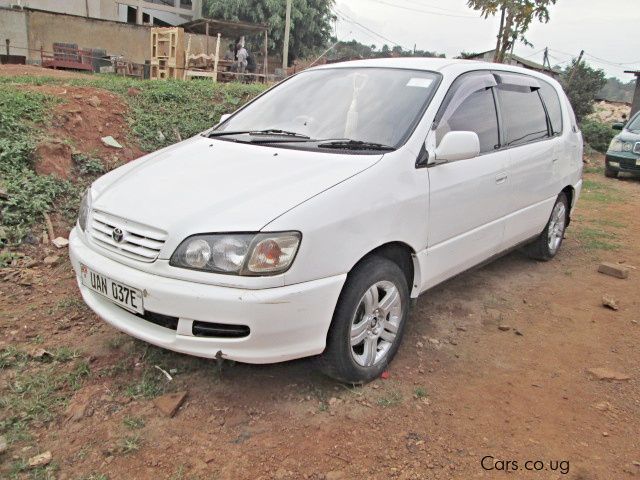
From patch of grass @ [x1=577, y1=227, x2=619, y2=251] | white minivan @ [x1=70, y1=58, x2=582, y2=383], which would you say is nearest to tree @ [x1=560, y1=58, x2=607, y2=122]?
patch of grass @ [x1=577, y1=227, x2=619, y2=251]

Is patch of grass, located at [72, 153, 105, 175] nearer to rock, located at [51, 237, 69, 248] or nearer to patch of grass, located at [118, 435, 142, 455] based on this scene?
rock, located at [51, 237, 69, 248]

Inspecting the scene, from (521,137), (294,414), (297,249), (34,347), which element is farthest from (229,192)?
(521,137)

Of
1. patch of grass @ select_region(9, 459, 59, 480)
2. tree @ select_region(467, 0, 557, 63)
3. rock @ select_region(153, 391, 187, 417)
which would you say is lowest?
patch of grass @ select_region(9, 459, 59, 480)

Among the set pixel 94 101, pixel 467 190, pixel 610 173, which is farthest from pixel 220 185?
pixel 610 173

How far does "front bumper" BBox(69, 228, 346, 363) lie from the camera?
231 centimetres

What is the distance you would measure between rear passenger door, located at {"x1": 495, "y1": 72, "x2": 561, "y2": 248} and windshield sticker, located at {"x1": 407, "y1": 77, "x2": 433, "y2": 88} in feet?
2.83

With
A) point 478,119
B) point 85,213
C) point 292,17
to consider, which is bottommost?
point 85,213

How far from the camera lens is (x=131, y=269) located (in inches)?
99.5

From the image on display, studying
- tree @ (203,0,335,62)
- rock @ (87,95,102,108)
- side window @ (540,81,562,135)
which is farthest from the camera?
tree @ (203,0,335,62)

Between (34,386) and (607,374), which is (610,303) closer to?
(607,374)

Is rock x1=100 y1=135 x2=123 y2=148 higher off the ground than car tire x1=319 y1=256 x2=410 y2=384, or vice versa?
rock x1=100 y1=135 x2=123 y2=148

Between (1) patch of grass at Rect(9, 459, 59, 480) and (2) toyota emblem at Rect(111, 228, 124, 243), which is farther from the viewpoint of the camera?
(2) toyota emblem at Rect(111, 228, 124, 243)

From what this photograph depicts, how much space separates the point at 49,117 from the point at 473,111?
4733mm

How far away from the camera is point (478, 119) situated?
365 cm
